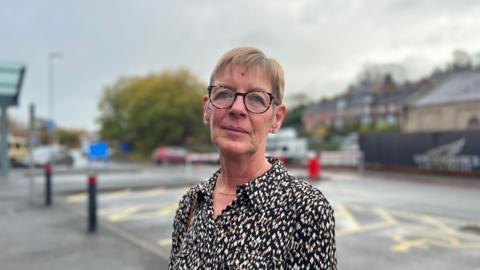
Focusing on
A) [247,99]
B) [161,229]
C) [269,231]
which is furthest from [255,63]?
[161,229]

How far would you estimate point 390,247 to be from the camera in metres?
5.92

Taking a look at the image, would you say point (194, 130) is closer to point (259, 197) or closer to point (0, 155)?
point (0, 155)

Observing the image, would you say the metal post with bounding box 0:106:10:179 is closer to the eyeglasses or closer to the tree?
the eyeglasses

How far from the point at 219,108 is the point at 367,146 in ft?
67.8

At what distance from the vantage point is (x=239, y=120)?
1.50 m

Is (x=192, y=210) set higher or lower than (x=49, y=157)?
higher

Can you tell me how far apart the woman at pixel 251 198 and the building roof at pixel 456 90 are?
39.7m

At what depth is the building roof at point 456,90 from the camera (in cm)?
3622

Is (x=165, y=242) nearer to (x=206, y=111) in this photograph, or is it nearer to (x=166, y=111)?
(x=206, y=111)

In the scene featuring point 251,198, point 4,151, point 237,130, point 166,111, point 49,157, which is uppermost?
point 166,111

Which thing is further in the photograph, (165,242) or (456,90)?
(456,90)

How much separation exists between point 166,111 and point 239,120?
36.3m

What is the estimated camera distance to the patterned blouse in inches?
53.5

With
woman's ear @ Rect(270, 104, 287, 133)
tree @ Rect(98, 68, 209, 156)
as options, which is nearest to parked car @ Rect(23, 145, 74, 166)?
tree @ Rect(98, 68, 209, 156)
